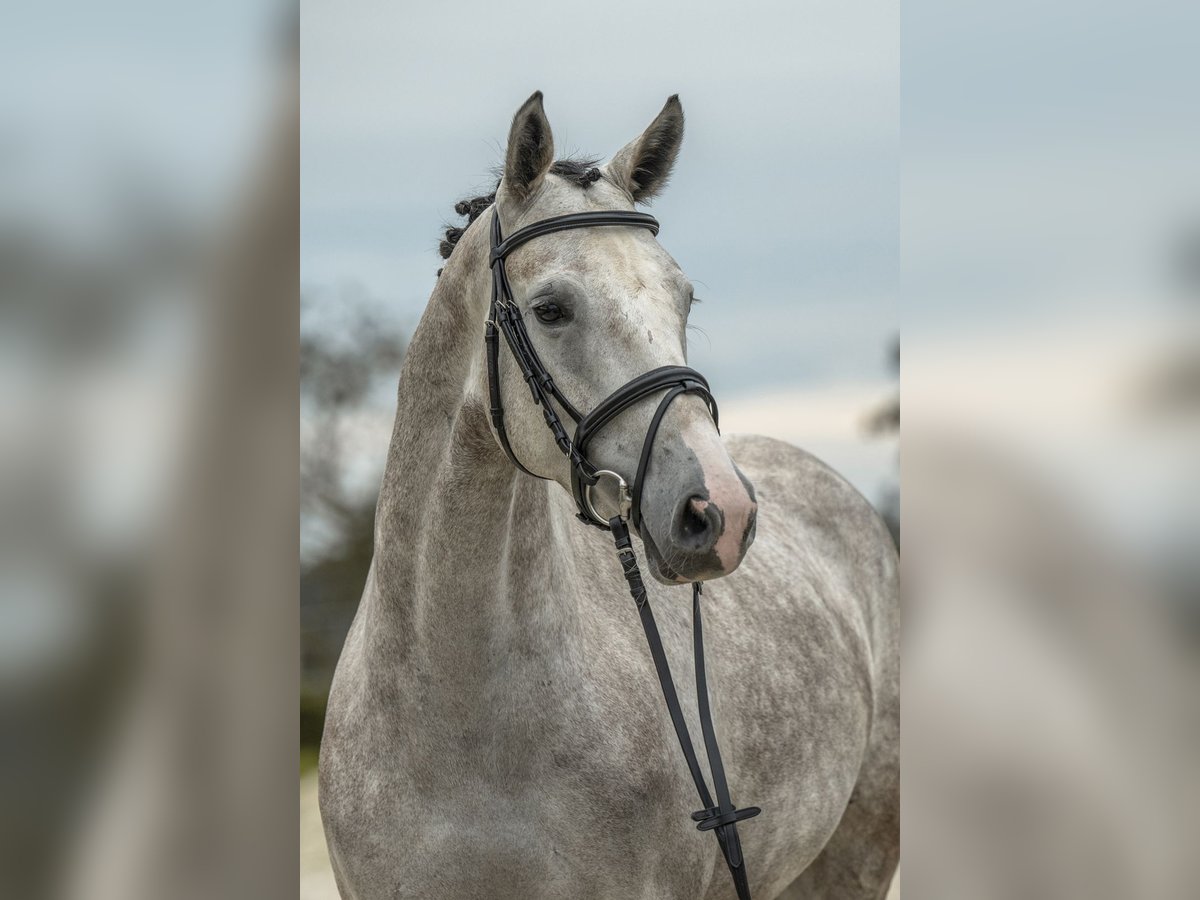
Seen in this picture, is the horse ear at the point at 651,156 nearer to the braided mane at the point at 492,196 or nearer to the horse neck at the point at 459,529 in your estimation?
the braided mane at the point at 492,196

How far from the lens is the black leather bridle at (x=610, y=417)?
1.42 meters

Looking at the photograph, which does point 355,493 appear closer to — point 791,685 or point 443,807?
point 791,685

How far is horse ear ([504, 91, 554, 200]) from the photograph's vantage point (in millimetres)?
1577

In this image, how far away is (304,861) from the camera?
379 centimetres

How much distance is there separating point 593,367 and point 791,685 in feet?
4.58

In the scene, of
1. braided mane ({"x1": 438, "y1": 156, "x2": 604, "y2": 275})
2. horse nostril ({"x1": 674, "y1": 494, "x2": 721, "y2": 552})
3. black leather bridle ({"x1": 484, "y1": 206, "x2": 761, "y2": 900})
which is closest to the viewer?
horse nostril ({"x1": 674, "y1": 494, "x2": 721, "y2": 552})

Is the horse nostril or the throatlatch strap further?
the throatlatch strap
